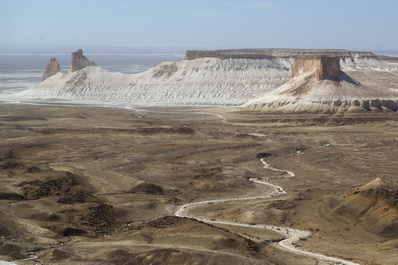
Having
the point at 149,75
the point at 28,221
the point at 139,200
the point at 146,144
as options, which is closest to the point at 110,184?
the point at 139,200

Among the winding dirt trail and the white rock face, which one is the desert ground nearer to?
the winding dirt trail

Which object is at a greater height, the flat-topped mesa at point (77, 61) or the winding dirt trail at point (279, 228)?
the flat-topped mesa at point (77, 61)

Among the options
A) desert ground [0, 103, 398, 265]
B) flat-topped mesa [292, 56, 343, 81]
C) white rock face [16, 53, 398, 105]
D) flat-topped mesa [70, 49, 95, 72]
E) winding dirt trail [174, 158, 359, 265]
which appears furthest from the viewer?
flat-topped mesa [70, 49, 95, 72]

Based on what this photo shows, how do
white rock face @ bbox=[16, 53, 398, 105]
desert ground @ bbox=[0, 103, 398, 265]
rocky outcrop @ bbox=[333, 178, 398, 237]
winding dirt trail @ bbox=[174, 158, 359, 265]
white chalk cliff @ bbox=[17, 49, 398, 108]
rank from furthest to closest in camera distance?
white chalk cliff @ bbox=[17, 49, 398, 108] < white rock face @ bbox=[16, 53, 398, 105] < rocky outcrop @ bbox=[333, 178, 398, 237] < desert ground @ bbox=[0, 103, 398, 265] < winding dirt trail @ bbox=[174, 158, 359, 265]

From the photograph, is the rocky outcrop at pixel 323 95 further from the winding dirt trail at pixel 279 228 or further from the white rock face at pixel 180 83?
the winding dirt trail at pixel 279 228

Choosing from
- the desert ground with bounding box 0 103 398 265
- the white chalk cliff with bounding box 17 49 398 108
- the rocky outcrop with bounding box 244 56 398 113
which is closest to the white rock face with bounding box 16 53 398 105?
the white chalk cliff with bounding box 17 49 398 108

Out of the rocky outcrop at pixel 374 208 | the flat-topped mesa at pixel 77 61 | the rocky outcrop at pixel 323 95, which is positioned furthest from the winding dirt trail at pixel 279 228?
the flat-topped mesa at pixel 77 61

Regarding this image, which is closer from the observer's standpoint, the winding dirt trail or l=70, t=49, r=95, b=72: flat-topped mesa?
the winding dirt trail
